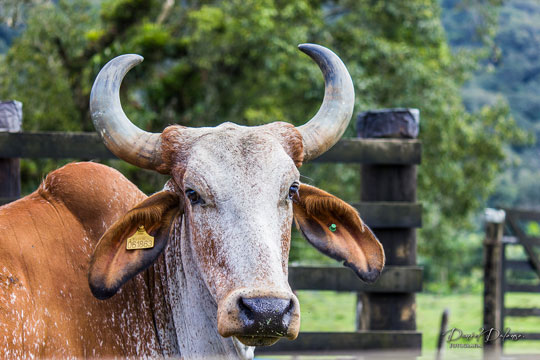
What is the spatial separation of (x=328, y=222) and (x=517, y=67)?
54484 mm

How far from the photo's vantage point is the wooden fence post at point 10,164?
4398 millimetres

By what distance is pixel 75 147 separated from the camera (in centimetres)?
445

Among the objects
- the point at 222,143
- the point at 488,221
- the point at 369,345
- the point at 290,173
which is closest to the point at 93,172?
the point at 222,143

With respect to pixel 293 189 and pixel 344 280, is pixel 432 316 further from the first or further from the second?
pixel 293 189

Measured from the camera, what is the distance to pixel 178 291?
331 centimetres

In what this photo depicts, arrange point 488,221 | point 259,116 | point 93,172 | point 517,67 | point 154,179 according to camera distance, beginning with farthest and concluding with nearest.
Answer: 1. point 517,67
2. point 259,116
3. point 154,179
4. point 488,221
5. point 93,172

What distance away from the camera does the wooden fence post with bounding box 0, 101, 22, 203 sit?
4.40m

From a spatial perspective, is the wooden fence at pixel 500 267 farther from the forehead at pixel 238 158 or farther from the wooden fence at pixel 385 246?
the forehead at pixel 238 158

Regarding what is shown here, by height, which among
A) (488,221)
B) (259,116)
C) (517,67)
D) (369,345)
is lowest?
(517,67)

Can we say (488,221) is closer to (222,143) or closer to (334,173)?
(222,143)

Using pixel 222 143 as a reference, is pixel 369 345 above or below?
below

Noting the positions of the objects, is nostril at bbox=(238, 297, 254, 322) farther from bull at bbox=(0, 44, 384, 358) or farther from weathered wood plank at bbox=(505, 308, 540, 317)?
weathered wood plank at bbox=(505, 308, 540, 317)

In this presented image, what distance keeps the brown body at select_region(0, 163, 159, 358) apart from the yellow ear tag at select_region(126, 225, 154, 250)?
28 centimetres

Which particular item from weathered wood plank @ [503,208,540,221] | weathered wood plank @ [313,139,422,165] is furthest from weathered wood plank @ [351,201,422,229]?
weathered wood plank @ [503,208,540,221]
